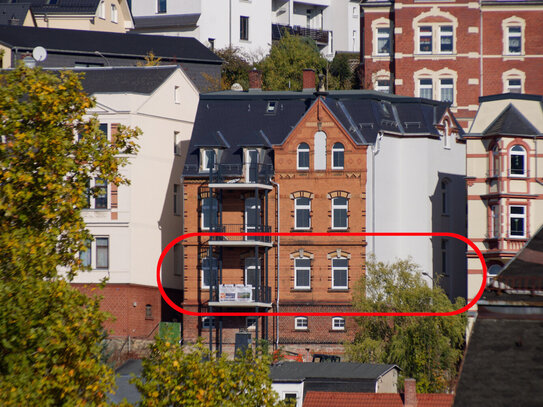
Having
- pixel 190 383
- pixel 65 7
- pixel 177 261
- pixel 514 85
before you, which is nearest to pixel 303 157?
pixel 177 261

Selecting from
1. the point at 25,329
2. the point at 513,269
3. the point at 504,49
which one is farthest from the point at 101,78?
the point at 513,269

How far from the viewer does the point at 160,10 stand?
3930 inches

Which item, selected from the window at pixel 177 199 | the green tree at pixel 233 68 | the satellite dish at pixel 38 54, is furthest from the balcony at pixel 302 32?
the window at pixel 177 199

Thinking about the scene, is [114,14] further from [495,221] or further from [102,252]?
[495,221]

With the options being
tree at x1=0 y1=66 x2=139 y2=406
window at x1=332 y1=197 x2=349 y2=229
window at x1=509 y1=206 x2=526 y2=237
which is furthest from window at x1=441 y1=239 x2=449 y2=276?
tree at x1=0 y1=66 x2=139 y2=406

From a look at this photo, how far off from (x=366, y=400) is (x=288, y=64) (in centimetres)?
4372

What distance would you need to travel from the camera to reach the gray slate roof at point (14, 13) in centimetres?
9400

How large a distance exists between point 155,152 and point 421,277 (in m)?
14.9

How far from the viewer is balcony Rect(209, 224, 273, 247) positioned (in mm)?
61344

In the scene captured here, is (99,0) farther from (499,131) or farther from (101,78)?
(499,131)

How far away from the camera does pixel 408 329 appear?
55.4 m

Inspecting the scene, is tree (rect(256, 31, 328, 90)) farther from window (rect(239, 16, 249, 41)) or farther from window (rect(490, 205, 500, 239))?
window (rect(490, 205, 500, 239))

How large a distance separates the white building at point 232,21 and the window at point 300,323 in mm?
36008

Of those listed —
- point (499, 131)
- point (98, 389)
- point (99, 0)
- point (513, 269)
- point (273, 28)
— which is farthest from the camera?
point (273, 28)
